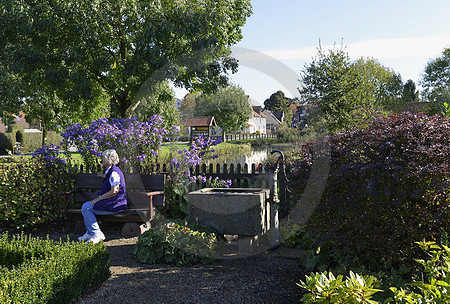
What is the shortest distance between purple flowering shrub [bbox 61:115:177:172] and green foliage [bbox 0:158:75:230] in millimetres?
1003

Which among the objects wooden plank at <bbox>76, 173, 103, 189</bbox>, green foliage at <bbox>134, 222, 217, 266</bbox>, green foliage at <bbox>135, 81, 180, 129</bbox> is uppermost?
green foliage at <bbox>135, 81, 180, 129</bbox>

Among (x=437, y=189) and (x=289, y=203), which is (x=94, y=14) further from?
(x=437, y=189)

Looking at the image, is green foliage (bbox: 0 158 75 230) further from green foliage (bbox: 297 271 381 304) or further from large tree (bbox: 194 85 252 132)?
large tree (bbox: 194 85 252 132)

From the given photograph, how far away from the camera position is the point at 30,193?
763 cm

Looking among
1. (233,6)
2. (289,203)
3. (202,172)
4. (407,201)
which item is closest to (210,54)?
(233,6)

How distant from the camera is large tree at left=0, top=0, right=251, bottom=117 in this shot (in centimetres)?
1176

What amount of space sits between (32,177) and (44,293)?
4.49 metres

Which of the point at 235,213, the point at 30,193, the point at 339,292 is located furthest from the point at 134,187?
the point at 339,292

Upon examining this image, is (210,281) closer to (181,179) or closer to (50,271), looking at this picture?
(50,271)

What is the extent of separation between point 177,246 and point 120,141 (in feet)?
13.1

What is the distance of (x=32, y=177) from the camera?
7.66 m

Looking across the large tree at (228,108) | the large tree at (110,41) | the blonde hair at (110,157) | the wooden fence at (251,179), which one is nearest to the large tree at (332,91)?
the large tree at (110,41)

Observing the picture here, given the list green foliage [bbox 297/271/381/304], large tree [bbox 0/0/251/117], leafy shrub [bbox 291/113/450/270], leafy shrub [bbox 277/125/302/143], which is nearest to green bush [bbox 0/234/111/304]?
green foliage [bbox 297/271/381/304]

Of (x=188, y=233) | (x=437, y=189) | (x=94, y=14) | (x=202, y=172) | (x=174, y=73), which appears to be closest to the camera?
(x=437, y=189)
